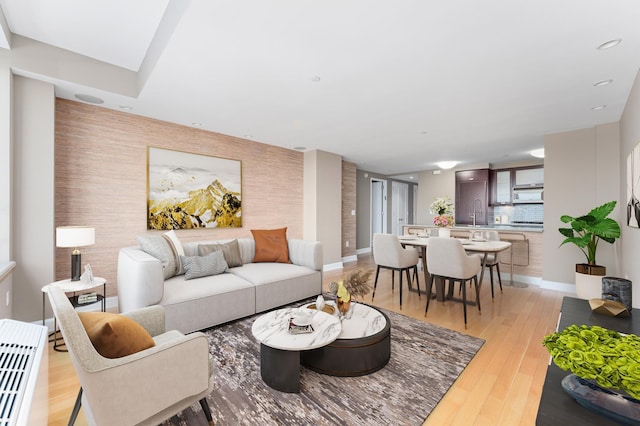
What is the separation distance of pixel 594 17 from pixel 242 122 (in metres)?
3.56

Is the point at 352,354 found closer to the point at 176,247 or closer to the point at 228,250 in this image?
the point at 228,250

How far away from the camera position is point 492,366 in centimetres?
217

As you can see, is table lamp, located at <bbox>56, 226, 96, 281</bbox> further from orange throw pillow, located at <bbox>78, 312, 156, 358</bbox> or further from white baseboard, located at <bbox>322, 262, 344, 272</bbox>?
white baseboard, located at <bbox>322, 262, 344, 272</bbox>

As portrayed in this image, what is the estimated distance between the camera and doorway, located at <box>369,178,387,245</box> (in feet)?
26.9

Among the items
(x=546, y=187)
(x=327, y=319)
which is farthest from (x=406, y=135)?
(x=327, y=319)

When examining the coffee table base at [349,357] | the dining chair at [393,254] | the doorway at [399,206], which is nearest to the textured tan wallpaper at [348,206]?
the doorway at [399,206]

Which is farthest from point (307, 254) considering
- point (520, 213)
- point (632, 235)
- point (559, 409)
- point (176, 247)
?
point (520, 213)

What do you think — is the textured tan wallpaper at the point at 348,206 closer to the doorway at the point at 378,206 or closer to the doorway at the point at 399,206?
the doorway at the point at 378,206

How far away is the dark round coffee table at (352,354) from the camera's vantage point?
1.99m

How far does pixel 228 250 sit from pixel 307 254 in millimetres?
1040

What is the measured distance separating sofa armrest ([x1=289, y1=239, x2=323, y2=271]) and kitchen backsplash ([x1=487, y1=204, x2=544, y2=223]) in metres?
5.07

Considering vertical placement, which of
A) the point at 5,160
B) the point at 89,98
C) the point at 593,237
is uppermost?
the point at 89,98

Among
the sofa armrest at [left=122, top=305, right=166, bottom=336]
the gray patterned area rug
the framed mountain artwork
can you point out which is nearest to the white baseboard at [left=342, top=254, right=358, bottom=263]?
the framed mountain artwork

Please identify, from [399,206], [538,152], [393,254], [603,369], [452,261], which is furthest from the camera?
[399,206]
